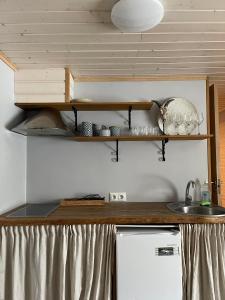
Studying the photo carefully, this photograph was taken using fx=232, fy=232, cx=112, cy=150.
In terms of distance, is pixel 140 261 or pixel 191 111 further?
pixel 191 111

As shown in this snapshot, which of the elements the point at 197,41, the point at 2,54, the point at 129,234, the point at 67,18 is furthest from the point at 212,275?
the point at 2,54

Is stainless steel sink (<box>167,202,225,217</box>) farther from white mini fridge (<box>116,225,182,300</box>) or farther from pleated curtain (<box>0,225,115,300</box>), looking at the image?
pleated curtain (<box>0,225,115,300</box>)

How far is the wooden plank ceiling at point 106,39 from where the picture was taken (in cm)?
126

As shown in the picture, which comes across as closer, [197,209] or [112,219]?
[112,219]

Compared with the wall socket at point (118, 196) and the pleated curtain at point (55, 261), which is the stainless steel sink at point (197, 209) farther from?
the pleated curtain at point (55, 261)

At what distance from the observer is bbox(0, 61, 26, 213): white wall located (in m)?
1.77

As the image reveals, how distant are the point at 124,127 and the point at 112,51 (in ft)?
2.42

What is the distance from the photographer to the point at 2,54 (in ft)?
5.76

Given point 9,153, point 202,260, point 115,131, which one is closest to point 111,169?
point 115,131

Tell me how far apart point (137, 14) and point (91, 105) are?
937mm

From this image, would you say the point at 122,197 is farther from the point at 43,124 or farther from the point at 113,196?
the point at 43,124

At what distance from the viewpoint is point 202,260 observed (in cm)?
156

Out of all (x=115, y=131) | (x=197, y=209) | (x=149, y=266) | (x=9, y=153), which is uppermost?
(x=115, y=131)

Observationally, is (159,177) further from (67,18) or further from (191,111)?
(67,18)
